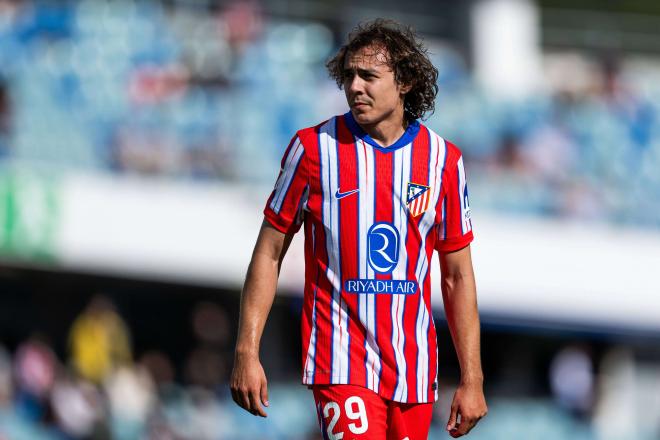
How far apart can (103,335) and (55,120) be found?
94.5 inches

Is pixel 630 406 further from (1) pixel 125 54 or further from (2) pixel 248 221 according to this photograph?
(1) pixel 125 54

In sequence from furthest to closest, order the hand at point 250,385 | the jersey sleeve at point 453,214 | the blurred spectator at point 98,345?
the blurred spectator at point 98,345 → the jersey sleeve at point 453,214 → the hand at point 250,385

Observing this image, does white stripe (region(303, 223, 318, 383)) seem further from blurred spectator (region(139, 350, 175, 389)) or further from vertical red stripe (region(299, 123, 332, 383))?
blurred spectator (region(139, 350, 175, 389))

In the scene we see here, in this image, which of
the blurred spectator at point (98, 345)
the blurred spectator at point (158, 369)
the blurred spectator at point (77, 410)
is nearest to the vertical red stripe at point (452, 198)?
the blurred spectator at point (77, 410)

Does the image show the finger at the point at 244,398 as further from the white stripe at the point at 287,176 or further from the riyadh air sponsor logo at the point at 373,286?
the white stripe at the point at 287,176

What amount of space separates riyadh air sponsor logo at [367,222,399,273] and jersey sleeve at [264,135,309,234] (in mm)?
289

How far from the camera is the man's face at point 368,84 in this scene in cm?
489

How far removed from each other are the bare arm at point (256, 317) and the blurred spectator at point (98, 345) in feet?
30.6

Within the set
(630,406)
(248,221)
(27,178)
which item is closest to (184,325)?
(248,221)

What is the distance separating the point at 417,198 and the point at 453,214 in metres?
0.18

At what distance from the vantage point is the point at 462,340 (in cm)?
501

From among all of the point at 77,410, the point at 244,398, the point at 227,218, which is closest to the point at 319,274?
the point at 244,398

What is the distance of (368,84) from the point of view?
4895 mm

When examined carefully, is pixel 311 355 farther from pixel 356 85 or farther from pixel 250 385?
pixel 356 85
